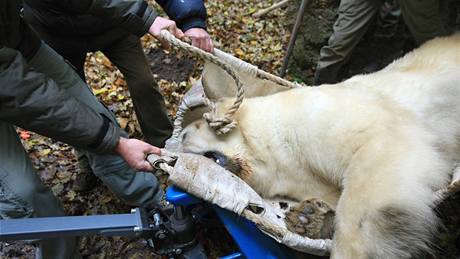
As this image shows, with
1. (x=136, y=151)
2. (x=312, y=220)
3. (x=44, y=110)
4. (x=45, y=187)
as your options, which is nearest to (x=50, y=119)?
(x=44, y=110)

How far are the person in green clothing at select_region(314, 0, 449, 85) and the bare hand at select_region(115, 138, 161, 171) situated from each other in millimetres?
3087

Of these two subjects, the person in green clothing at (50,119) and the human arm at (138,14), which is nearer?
the person in green clothing at (50,119)

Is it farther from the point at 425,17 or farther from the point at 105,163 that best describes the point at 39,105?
the point at 425,17

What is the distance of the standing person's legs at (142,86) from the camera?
3566 mm

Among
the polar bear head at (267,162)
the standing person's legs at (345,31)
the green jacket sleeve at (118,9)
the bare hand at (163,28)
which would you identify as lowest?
the standing person's legs at (345,31)

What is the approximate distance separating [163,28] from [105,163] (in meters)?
1.01

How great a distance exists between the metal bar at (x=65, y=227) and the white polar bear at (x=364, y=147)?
592 mm

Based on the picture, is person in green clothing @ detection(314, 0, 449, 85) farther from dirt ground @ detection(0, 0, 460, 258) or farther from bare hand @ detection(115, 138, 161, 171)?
bare hand @ detection(115, 138, 161, 171)

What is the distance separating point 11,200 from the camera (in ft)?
7.90

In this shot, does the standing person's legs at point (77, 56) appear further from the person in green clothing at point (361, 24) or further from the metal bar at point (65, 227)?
the person in green clothing at point (361, 24)

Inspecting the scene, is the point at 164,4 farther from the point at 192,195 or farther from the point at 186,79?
the point at 186,79

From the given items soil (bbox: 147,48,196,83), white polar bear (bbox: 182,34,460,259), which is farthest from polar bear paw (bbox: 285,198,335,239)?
soil (bbox: 147,48,196,83)

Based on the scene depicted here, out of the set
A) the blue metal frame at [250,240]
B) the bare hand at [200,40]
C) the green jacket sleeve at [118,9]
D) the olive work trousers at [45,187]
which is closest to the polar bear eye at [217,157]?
the blue metal frame at [250,240]

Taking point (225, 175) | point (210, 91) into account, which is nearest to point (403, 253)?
point (225, 175)
